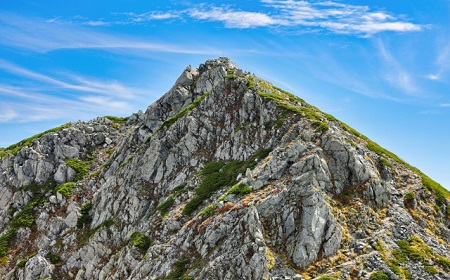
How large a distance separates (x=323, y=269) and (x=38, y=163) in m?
63.1

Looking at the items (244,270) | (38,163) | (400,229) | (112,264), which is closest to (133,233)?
(112,264)

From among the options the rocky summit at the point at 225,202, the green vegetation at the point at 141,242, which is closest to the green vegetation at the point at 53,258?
the rocky summit at the point at 225,202

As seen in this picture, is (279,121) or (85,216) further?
(85,216)

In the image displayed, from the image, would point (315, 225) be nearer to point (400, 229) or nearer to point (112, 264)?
point (400, 229)

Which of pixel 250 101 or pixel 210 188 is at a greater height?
pixel 250 101

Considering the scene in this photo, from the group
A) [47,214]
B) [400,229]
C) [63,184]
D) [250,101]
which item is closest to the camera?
[400,229]

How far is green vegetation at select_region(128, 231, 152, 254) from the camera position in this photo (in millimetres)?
41188

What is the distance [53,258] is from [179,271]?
2730 centimetres

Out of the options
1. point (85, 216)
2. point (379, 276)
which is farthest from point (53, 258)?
point (379, 276)

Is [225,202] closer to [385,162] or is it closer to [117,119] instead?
[385,162]

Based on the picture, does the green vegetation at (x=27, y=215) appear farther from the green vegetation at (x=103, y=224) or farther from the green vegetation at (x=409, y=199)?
the green vegetation at (x=409, y=199)

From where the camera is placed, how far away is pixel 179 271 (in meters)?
33.1

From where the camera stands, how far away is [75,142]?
77.4m

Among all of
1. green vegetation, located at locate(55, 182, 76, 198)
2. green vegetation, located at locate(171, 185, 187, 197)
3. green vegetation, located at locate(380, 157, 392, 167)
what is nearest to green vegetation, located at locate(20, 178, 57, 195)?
green vegetation, located at locate(55, 182, 76, 198)
